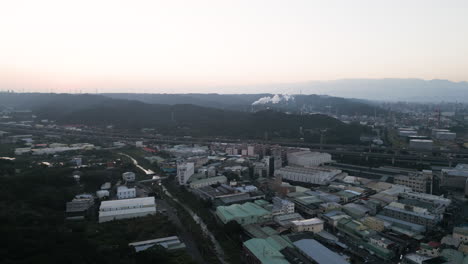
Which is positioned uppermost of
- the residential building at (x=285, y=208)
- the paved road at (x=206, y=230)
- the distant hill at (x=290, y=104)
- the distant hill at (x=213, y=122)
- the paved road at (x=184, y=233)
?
the distant hill at (x=290, y=104)

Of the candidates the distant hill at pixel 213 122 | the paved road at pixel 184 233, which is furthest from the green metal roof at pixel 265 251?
the distant hill at pixel 213 122

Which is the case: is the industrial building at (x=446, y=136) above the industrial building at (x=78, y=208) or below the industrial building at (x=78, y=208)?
above

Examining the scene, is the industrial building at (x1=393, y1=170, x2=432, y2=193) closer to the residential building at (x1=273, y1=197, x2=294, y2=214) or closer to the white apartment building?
the residential building at (x1=273, y1=197, x2=294, y2=214)

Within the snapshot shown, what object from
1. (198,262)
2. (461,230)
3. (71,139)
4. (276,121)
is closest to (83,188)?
(198,262)

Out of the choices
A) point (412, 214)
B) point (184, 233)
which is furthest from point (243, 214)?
point (412, 214)

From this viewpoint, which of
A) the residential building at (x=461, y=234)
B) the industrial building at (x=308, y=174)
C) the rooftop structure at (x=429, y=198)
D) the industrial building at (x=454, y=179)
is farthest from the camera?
the industrial building at (x=308, y=174)

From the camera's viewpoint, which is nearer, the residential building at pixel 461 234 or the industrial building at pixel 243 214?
the residential building at pixel 461 234

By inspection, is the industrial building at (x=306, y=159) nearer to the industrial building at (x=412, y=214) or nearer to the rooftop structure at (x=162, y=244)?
the industrial building at (x=412, y=214)

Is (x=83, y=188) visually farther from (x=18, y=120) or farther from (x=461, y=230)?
(x=18, y=120)
